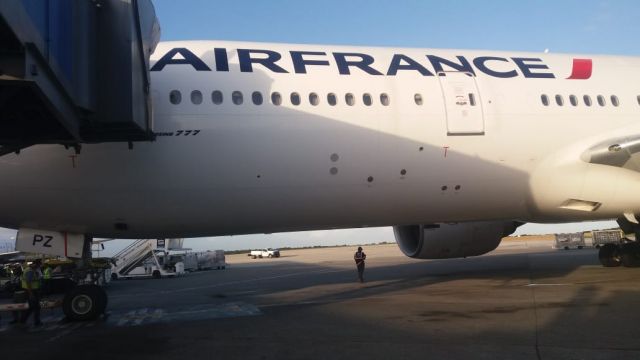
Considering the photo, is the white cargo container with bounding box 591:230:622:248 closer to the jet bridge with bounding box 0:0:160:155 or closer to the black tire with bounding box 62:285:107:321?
the black tire with bounding box 62:285:107:321

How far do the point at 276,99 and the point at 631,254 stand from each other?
10.7m

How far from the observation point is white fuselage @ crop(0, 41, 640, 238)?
7836 mm

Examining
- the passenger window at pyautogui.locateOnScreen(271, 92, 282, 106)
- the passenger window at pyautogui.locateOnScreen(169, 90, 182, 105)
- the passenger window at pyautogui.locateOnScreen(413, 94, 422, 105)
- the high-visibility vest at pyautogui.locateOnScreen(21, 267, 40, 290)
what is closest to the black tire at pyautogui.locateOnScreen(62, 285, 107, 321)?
the high-visibility vest at pyautogui.locateOnScreen(21, 267, 40, 290)

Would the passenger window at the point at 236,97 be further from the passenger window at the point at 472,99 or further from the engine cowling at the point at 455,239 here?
the engine cowling at the point at 455,239

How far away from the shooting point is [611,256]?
14.2m

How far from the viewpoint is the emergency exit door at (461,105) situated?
29.8ft

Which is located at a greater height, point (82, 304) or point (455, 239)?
point (455, 239)

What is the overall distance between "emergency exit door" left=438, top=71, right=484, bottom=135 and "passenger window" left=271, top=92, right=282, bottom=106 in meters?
2.93

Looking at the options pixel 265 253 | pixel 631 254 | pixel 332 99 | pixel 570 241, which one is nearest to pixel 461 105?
pixel 332 99

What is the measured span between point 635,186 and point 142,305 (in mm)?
10153

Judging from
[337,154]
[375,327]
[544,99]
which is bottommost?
[375,327]

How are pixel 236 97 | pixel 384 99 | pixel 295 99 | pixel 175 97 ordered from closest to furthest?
pixel 175 97 < pixel 236 97 < pixel 295 99 < pixel 384 99

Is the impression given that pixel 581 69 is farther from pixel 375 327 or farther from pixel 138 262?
pixel 138 262

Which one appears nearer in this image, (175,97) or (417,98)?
(175,97)
